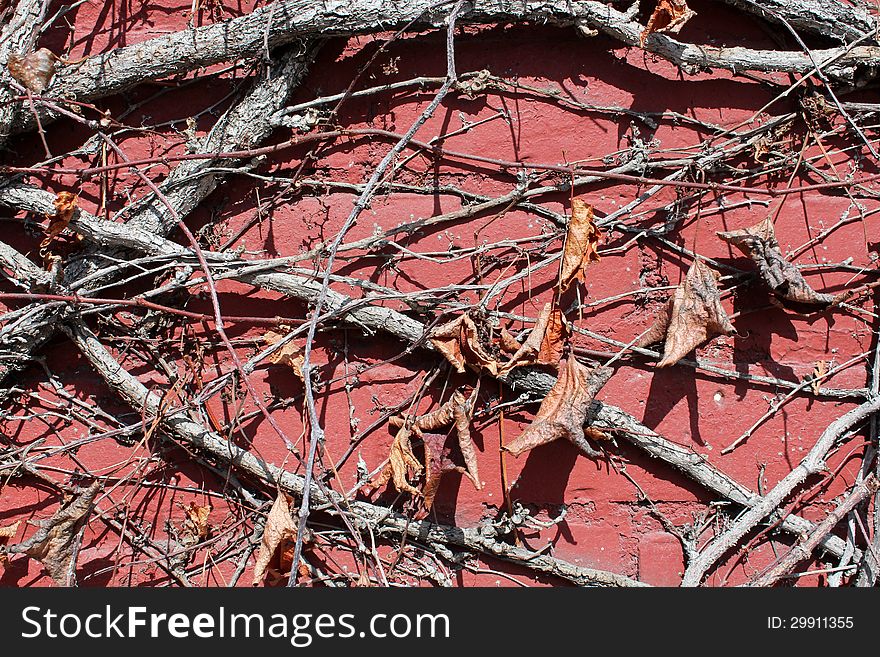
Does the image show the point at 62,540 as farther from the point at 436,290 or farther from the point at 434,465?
the point at 436,290

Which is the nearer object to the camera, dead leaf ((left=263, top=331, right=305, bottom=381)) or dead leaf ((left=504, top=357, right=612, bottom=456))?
dead leaf ((left=504, top=357, right=612, bottom=456))

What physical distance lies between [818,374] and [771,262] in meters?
0.35

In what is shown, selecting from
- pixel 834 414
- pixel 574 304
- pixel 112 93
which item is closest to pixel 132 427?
pixel 112 93

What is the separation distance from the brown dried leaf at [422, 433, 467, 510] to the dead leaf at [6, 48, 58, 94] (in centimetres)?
134

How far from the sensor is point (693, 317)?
179 cm

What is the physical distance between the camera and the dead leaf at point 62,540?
1807 mm

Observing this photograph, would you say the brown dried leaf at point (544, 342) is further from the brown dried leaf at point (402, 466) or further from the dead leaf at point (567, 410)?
the brown dried leaf at point (402, 466)

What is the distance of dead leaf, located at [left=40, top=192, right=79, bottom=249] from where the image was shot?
1.80m

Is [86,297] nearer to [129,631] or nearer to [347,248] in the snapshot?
[347,248]

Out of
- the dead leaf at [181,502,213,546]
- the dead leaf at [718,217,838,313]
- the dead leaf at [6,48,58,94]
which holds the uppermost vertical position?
the dead leaf at [6,48,58,94]

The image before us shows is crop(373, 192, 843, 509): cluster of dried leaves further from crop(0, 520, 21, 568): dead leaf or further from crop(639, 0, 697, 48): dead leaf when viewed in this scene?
crop(0, 520, 21, 568): dead leaf

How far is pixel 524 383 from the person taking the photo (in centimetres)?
188

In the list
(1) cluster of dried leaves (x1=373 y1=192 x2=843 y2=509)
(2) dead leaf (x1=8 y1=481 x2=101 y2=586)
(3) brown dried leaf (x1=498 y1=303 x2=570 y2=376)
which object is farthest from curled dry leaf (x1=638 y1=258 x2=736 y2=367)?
(2) dead leaf (x1=8 y1=481 x2=101 y2=586)

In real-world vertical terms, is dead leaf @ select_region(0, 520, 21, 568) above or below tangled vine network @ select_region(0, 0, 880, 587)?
below
